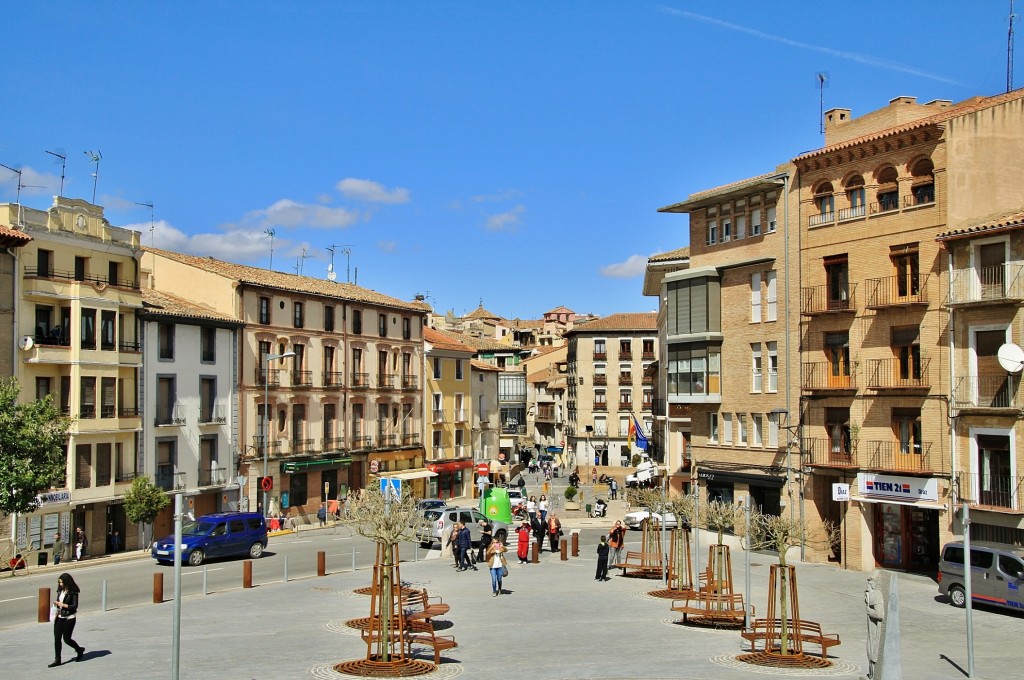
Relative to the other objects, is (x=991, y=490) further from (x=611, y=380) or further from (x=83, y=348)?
(x=611, y=380)

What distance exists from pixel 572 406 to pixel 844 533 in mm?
66961

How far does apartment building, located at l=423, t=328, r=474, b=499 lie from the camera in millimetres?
75688

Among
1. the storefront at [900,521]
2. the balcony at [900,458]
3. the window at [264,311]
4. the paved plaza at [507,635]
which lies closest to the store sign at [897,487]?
the storefront at [900,521]

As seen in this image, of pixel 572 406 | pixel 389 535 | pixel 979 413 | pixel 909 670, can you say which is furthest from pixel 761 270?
pixel 572 406

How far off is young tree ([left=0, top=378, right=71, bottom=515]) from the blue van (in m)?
4.85

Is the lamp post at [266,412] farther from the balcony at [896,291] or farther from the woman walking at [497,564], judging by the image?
the balcony at [896,291]

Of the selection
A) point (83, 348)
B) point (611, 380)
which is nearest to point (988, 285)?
point (83, 348)

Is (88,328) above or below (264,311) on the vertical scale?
below

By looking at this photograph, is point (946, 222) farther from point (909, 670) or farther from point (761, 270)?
point (909, 670)

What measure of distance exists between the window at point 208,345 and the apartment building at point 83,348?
18.0 feet

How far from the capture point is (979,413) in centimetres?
3538

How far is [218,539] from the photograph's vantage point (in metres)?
39.6

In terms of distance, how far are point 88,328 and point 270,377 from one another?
1491cm

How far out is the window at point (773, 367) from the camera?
145ft
